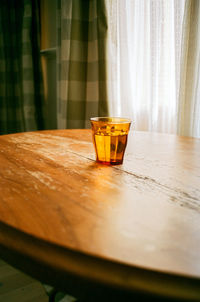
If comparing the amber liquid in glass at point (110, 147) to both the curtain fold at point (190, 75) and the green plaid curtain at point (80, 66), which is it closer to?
the curtain fold at point (190, 75)

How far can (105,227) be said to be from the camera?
0.28m

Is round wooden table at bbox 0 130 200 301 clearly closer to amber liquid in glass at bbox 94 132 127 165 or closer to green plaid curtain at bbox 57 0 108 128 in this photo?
amber liquid in glass at bbox 94 132 127 165

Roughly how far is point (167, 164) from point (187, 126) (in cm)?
73

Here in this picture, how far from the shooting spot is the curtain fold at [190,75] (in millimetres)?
1143

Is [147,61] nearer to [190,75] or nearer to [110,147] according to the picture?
[190,75]

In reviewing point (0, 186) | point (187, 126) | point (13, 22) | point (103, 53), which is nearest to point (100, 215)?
point (0, 186)

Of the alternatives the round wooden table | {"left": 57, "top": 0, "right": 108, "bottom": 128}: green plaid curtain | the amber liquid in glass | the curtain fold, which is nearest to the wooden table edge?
the round wooden table

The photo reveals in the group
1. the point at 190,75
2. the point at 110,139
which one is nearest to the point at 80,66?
the point at 190,75

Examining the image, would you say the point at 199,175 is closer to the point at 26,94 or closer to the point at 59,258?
the point at 59,258

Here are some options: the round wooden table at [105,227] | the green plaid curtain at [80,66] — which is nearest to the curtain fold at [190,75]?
the green plaid curtain at [80,66]

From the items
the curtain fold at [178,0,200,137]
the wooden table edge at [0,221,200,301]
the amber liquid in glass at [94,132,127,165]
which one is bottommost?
the wooden table edge at [0,221,200,301]

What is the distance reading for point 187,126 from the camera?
48.3 inches

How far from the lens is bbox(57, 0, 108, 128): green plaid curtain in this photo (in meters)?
1.69

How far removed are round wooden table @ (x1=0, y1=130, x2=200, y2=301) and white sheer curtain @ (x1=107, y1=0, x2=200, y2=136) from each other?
88 cm
